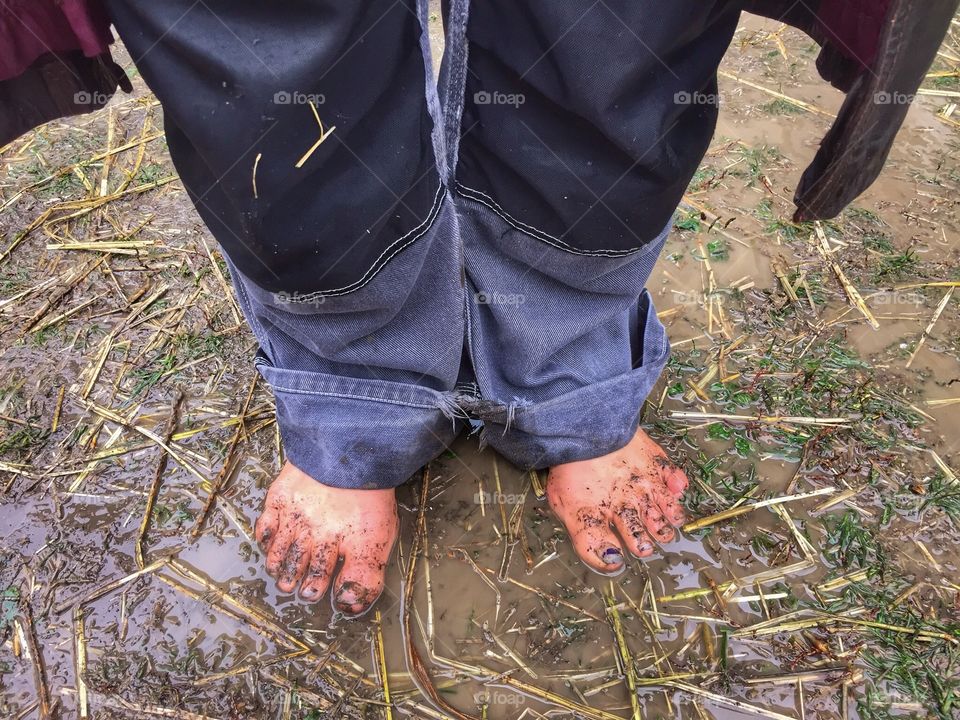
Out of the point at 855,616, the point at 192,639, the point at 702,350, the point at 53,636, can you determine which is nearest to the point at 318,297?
the point at 192,639

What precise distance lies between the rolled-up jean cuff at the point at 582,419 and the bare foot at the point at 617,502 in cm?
4

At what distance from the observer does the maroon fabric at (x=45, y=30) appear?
791 millimetres

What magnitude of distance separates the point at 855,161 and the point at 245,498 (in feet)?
4.51

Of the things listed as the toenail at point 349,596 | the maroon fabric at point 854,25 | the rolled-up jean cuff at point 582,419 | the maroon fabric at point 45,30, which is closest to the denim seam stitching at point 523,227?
the rolled-up jean cuff at point 582,419

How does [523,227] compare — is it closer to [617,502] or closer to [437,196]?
[437,196]

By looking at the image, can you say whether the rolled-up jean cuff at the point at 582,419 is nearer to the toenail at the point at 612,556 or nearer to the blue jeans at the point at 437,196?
the blue jeans at the point at 437,196

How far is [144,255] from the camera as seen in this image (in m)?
1.98

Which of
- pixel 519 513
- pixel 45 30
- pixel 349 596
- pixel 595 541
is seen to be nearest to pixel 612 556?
pixel 595 541

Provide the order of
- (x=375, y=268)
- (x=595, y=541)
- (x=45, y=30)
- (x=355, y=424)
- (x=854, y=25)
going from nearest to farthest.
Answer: (x=45, y=30) < (x=854, y=25) < (x=375, y=268) < (x=355, y=424) < (x=595, y=541)

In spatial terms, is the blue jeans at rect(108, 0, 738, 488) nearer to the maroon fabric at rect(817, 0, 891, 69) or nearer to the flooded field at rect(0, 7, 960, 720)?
the maroon fabric at rect(817, 0, 891, 69)

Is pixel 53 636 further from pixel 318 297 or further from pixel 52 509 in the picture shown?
pixel 318 297

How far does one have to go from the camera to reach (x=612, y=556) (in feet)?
4.58

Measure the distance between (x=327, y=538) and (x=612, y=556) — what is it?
0.61 meters

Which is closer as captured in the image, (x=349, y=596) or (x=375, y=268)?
(x=375, y=268)
